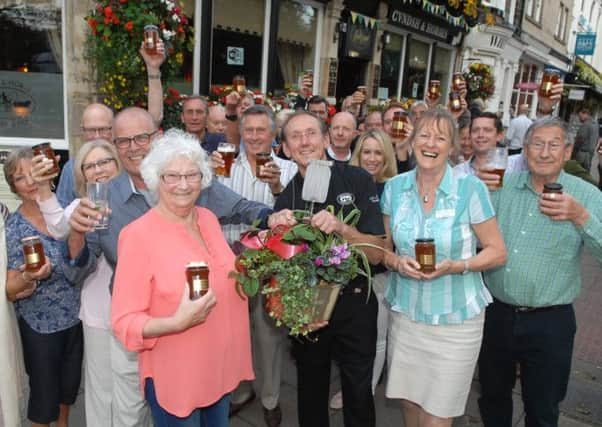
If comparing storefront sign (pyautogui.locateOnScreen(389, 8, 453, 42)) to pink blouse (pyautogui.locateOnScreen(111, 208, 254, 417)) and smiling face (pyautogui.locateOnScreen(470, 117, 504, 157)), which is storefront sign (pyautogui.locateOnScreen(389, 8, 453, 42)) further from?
pink blouse (pyautogui.locateOnScreen(111, 208, 254, 417))

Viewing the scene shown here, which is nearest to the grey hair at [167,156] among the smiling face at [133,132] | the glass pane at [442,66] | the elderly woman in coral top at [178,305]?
the elderly woman in coral top at [178,305]

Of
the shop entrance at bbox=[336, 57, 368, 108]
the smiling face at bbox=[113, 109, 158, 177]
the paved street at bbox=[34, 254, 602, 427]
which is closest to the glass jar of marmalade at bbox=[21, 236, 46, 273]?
the smiling face at bbox=[113, 109, 158, 177]

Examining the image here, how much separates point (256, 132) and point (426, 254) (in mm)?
1767

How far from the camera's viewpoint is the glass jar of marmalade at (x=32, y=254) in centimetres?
242

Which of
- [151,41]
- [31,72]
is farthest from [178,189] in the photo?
[31,72]

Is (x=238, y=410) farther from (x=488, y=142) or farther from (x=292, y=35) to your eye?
(x=292, y=35)

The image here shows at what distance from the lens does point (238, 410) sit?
3.74 meters

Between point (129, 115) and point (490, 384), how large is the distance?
283 centimetres

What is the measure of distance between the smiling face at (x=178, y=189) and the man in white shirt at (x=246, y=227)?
1.16 meters

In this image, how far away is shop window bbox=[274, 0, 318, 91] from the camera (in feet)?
32.0

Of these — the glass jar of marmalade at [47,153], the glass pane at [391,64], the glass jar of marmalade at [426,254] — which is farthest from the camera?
the glass pane at [391,64]

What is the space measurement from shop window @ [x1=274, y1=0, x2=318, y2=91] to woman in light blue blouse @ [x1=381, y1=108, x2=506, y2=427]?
760cm

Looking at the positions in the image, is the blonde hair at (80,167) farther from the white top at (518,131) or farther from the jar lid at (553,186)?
the white top at (518,131)

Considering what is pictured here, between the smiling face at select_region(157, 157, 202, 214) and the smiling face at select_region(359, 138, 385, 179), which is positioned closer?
the smiling face at select_region(157, 157, 202, 214)
